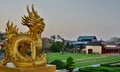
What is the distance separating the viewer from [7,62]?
6508 mm

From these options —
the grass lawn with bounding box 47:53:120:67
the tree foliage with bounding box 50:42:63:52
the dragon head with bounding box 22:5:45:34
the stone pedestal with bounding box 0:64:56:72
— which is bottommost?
the stone pedestal with bounding box 0:64:56:72

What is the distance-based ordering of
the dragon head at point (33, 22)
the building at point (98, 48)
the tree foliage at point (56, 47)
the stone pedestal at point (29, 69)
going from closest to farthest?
the stone pedestal at point (29, 69) → the dragon head at point (33, 22) → the tree foliage at point (56, 47) → the building at point (98, 48)

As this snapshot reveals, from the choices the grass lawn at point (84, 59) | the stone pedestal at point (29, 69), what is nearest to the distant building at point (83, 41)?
the grass lawn at point (84, 59)

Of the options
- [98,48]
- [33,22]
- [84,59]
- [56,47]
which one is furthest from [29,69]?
[98,48]

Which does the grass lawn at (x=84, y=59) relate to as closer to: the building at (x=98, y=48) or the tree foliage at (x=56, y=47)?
the tree foliage at (x=56, y=47)

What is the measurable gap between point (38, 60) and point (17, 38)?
0.68 m

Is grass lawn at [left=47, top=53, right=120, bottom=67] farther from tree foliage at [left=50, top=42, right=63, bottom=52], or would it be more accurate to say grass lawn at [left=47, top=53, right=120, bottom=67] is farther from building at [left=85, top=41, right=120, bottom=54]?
building at [left=85, top=41, right=120, bottom=54]

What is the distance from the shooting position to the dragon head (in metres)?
6.27

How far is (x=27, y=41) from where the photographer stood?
6320 millimetres

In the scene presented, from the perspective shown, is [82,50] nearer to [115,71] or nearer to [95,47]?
[95,47]

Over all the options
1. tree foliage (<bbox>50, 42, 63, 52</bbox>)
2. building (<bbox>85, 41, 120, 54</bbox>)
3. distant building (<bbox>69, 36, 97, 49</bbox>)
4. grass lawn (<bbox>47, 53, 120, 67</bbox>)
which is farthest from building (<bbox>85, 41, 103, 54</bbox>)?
grass lawn (<bbox>47, 53, 120, 67</bbox>)

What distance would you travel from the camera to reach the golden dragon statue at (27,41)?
6.14 m

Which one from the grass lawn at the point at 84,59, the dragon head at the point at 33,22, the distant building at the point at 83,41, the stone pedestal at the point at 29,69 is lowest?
the stone pedestal at the point at 29,69

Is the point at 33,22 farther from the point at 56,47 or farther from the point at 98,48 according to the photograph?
the point at 98,48
